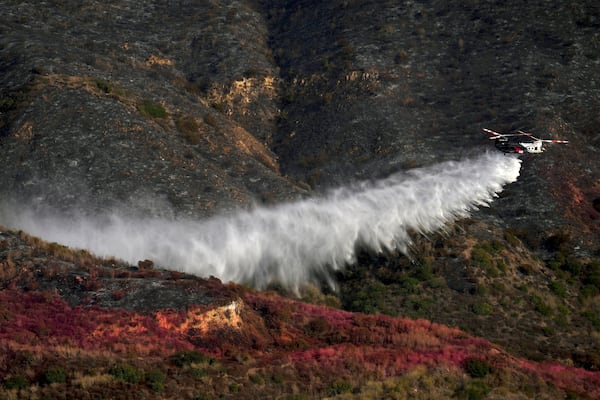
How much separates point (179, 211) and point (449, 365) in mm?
30430

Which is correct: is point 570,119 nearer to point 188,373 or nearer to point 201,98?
point 201,98

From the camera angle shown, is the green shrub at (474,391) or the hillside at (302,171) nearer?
the green shrub at (474,391)

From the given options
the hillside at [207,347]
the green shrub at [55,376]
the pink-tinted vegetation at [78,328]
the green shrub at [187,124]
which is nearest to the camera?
the green shrub at [55,376]

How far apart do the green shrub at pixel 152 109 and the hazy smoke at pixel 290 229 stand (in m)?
17.3

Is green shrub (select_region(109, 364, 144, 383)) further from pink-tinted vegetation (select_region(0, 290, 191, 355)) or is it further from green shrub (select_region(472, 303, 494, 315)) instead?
green shrub (select_region(472, 303, 494, 315))

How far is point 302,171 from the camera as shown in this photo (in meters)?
77.4

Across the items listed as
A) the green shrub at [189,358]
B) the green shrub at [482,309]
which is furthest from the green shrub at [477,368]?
the green shrub at [482,309]

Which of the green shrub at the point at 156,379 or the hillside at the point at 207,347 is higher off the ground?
the green shrub at the point at 156,379

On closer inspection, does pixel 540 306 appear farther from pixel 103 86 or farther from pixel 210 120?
pixel 103 86

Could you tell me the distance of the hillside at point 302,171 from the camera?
36.8 meters

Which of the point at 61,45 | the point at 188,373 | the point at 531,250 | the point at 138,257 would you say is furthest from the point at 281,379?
the point at 61,45

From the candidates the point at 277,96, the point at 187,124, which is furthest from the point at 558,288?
the point at 277,96

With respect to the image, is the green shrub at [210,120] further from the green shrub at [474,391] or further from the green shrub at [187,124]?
the green shrub at [474,391]

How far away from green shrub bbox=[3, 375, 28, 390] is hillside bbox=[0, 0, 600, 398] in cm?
45
